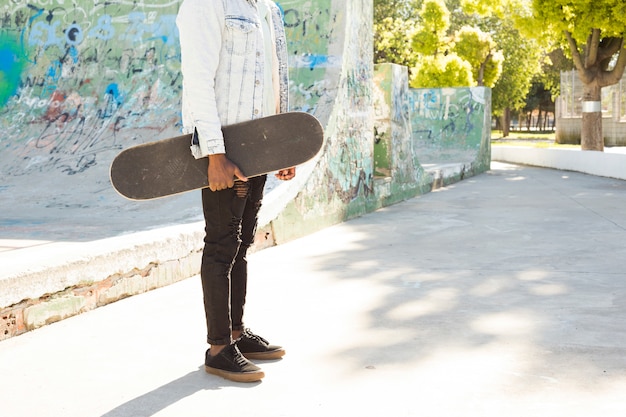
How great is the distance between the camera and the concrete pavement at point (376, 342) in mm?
2848

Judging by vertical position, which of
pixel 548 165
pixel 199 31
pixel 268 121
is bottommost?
pixel 548 165

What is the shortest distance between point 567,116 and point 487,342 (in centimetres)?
3387

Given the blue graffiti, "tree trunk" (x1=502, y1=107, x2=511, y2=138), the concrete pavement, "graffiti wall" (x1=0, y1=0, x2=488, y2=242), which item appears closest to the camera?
the concrete pavement

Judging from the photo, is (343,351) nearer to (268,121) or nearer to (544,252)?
(268,121)

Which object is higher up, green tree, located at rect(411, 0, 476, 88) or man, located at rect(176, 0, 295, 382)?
green tree, located at rect(411, 0, 476, 88)

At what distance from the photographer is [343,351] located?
3.50 m

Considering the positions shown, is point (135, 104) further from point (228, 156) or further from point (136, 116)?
point (228, 156)

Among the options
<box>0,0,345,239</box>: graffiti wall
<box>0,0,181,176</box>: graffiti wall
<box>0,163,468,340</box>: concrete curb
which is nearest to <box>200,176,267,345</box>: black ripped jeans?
<box>0,163,468,340</box>: concrete curb

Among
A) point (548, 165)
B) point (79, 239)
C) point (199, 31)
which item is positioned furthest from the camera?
point (548, 165)

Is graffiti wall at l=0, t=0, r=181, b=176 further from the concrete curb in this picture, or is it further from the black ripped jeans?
the black ripped jeans

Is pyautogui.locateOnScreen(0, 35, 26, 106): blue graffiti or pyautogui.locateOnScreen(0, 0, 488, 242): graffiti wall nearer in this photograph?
pyautogui.locateOnScreen(0, 0, 488, 242): graffiti wall

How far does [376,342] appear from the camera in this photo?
3.64 meters

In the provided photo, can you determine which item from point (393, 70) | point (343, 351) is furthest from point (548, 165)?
point (343, 351)

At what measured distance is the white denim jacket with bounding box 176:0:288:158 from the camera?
2949 millimetres
